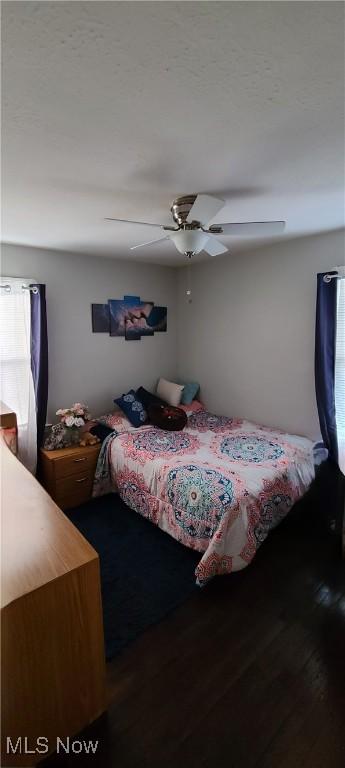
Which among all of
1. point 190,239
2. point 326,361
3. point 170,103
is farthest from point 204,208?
point 326,361

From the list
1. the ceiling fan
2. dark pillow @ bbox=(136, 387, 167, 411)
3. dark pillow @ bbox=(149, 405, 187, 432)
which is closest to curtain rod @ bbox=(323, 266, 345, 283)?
the ceiling fan

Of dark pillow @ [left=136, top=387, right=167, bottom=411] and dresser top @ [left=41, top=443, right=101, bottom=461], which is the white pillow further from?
dresser top @ [left=41, top=443, right=101, bottom=461]

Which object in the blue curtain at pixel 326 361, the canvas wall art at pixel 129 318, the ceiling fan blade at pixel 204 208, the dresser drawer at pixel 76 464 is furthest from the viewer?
the canvas wall art at pixel 129 318

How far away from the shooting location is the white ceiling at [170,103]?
748 mm

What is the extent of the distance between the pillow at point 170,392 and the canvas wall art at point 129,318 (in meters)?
0.65

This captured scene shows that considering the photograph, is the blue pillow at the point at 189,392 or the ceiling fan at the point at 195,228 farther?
the blue pillow at the point at 189,392

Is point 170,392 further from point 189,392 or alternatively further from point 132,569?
point 132,569

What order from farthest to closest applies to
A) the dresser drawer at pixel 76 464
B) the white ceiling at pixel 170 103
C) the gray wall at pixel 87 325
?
the gray wall at pixel 87 325
the dresser drawer at pixel 76 464
the white ceiling at pixel 170 103

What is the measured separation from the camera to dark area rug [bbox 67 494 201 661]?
1.72 metres

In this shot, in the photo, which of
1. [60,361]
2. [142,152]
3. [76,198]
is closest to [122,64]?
[142,152]

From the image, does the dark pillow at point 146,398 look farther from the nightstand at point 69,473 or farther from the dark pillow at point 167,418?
the nightstand at point 69,473

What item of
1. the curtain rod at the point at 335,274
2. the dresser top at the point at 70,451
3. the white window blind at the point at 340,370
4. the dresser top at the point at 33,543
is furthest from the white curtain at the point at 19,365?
the white window blind at the point at 340,370

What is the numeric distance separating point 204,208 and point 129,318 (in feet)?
7.19

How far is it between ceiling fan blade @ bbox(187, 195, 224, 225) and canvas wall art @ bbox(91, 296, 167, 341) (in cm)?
188
